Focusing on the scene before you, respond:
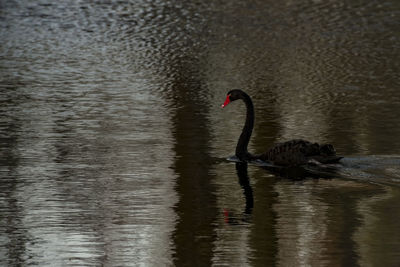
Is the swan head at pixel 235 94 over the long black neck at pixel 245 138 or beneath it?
over

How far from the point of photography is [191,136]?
12094 millimetres

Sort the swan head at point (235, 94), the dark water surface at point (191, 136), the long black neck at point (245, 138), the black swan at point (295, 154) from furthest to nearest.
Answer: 1. the swan head at point (235, 94)
2. the long black neck at point (245, 138)
3. the black swan at point (295, 154)
4. the dark water surface at point (191, 136)

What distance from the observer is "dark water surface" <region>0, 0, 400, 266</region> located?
7.62 meters

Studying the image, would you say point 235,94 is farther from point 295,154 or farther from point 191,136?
point 295,154

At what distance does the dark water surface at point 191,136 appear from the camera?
25.0 ft

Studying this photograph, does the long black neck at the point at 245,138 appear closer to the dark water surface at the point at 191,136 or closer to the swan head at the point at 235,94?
the swan head at the point at 235,94

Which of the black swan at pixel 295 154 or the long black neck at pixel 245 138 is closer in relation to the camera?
the black swan at pixel 295 154

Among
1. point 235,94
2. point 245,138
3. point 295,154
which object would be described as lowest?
point 295,154

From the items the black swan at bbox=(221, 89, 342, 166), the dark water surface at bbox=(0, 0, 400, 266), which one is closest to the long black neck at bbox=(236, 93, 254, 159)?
the black swan at bbox=(221, 89, 342, 166)

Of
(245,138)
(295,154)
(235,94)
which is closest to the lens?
(295,154)

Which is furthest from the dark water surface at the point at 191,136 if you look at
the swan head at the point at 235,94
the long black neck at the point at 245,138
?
the swan head at the point at 235,94

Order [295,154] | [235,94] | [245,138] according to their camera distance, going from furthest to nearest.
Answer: [235,94]
[245,138]
[295,154]

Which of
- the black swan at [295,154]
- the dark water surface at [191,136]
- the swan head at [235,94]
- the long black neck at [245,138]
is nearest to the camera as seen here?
the dark water surface at [191,136]

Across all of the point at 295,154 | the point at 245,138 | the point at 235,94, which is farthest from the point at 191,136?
the point at 295,154
